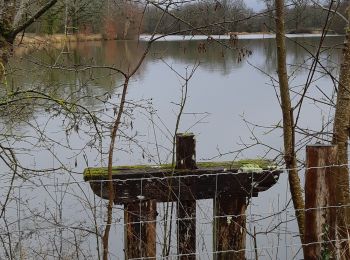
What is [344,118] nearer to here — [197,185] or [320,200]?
[320,200]

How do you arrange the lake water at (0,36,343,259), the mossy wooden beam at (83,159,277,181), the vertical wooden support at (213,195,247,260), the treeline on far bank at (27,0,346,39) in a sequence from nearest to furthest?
the mossy wooden beam at (83,159,277,181), the treeline on far bank at (27,0,346,39), the vertical wooden support at (213,195,247,260), the lake water at (0,36,343,259)

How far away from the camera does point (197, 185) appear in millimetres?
4203

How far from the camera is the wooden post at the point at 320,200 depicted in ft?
10.2

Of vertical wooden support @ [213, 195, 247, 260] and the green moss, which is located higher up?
the green moss

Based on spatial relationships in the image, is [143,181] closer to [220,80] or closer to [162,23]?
[162,23]

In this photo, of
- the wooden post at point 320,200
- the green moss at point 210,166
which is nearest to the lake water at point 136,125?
the green moss at point 210,166

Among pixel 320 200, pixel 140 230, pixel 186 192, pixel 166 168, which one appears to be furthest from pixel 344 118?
pixel 140 230

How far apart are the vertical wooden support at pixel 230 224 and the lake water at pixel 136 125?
5.7 inches

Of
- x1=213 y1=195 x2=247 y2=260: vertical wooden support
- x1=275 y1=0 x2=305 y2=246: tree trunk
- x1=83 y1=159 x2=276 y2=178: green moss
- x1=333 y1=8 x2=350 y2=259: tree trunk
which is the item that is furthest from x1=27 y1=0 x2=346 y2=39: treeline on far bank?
x1=213 y1=195 x2=247 y2=260: vertical wooden support

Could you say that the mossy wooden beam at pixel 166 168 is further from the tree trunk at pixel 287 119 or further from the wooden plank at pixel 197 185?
the tree trunk at pixel 287 119

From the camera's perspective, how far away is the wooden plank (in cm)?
403

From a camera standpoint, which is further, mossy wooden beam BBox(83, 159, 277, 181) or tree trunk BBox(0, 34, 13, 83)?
tree trunk BBox(0, 34, 13, 83)

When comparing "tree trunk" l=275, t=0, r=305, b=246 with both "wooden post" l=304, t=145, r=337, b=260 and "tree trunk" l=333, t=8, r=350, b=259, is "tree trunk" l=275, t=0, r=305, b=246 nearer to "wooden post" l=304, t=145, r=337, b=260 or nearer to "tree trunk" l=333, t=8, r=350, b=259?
"tree trunk" l=333, t=8, r=350, b=259

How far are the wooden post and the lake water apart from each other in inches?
25.3
